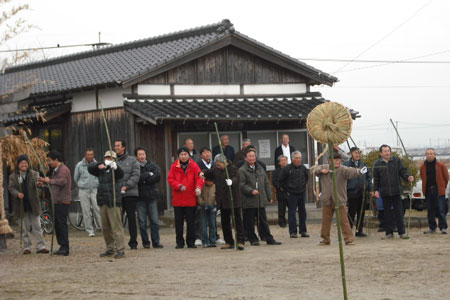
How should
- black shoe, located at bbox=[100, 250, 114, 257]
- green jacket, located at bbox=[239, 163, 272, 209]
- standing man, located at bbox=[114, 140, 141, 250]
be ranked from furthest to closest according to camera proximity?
green jacket, located at bbox=[239, 163, 272, 209], standing man, located at bbox=[114, 140, 141, 250], black shoe, located at bbox=[100, 250, 114, 257]

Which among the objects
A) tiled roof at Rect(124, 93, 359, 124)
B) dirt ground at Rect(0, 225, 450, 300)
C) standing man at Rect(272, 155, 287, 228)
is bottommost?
dirt ground at Rect(0, 225, 450, 300)

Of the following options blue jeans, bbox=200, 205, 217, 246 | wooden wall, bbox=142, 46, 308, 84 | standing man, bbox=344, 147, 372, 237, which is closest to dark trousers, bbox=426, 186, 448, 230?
standing man, bbox=344, 147, 372, 237

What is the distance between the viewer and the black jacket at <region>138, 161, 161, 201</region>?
45.5 feet

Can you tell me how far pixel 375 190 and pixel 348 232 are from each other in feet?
5.43

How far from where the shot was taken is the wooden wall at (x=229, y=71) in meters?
20.5

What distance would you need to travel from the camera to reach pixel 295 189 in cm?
1516

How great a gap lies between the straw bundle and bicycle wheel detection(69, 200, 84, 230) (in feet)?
38.5

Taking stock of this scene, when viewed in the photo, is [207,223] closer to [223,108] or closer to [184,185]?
[184,185]

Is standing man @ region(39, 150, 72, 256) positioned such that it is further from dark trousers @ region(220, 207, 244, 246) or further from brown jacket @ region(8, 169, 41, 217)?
dark trousers @ region(220, 207, 244, 246)

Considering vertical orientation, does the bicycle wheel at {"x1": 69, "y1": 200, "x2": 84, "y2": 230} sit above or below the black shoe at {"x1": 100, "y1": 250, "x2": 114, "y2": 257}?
above

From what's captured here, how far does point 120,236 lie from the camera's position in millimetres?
12320

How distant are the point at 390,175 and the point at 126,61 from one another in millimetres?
10265

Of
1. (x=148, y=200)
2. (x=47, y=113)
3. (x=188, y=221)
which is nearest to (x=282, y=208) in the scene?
(x=188, y=221)

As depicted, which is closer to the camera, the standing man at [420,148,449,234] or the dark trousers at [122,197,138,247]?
the dark trousers at [122,197,138,247]
